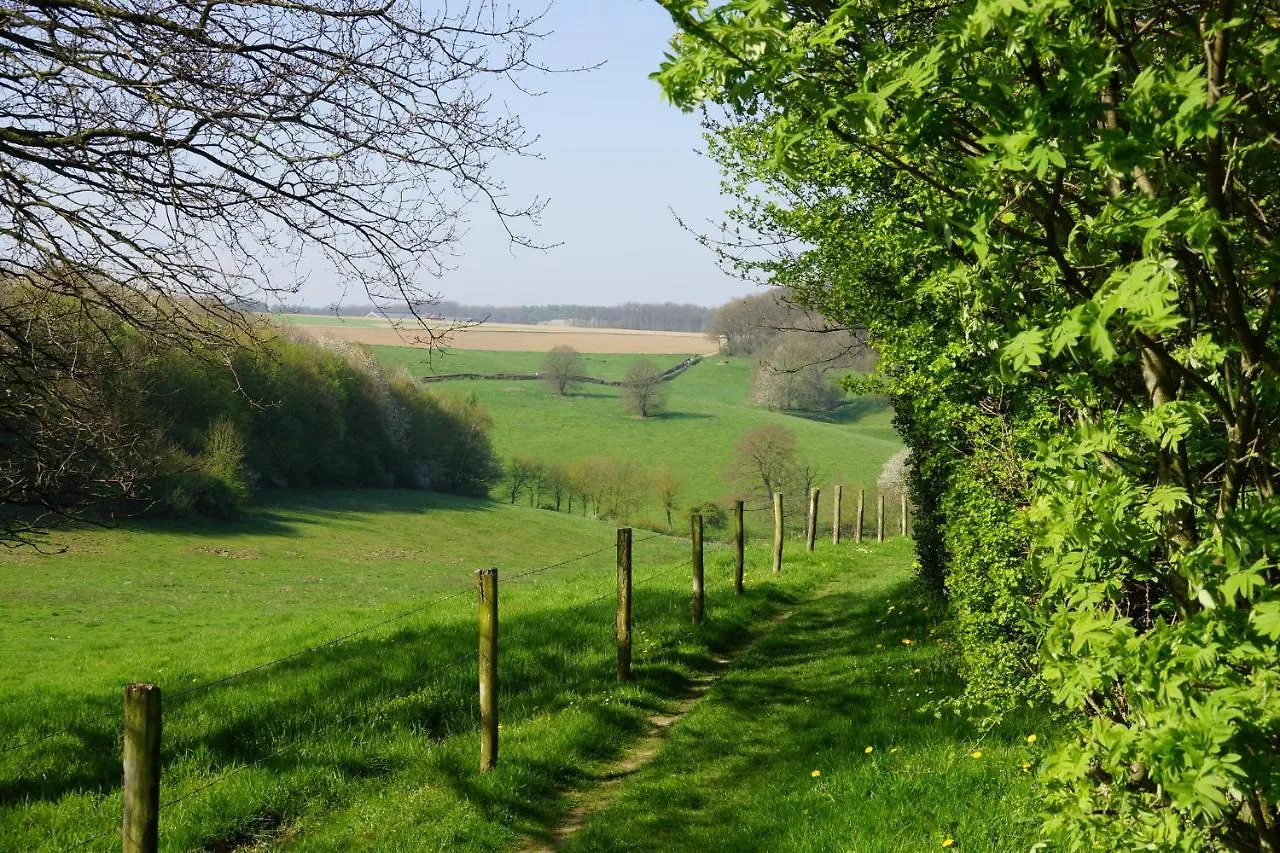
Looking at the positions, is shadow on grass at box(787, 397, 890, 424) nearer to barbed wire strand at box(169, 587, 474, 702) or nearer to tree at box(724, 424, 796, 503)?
tree at box(724, 424, 796, 503)

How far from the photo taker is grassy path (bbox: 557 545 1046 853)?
6938mm

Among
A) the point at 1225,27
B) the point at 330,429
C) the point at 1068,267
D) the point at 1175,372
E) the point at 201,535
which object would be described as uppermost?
the point at 1225,27

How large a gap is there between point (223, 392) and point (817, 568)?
51.4 metres

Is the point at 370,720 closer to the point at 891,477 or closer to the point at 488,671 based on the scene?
the point at 488,671

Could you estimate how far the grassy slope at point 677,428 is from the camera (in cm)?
10275

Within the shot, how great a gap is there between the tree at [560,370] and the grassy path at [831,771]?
12722 centimetres

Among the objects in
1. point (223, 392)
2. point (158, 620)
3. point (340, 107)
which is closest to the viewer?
point (340, 107)

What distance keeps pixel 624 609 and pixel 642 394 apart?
379 feet

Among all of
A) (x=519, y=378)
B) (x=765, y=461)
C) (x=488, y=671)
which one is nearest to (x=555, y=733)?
(x=488, y=671)

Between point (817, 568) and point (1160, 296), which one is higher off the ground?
point (1160, 296)

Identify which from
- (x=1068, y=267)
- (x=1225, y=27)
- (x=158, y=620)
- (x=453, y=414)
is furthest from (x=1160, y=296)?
(x=453, y=414)

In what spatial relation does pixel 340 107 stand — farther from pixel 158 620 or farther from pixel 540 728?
pixel 158 620

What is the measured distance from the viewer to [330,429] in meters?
77.8

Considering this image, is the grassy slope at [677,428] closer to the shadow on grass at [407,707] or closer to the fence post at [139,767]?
the shadow on grass at [407,707]
